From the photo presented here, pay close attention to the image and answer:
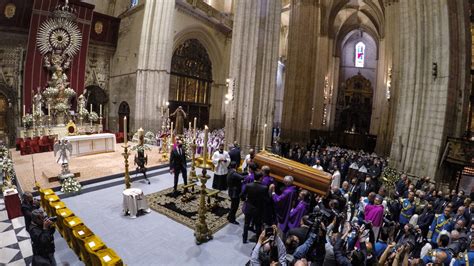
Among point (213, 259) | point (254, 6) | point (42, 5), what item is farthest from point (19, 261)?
point (42, 5)

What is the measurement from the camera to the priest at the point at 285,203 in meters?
4.89

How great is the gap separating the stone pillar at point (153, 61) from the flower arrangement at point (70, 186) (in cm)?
927

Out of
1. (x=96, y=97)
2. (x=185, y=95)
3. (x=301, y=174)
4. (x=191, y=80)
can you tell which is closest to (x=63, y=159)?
(x=301, y=174)

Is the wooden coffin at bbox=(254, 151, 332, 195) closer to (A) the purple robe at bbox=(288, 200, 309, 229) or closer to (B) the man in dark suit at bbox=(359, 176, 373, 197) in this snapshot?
(A) the purple robe at bbox=(288, 200, 309, 229)

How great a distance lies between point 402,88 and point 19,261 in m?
13.9

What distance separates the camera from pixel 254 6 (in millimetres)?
11461

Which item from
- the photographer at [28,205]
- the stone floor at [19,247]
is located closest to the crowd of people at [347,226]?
the stone floor at [19,247]

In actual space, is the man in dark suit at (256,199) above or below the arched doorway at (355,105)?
below

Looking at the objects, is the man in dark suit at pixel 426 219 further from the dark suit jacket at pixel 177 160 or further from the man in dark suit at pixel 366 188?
the dark suit jacket at pixel 177 160

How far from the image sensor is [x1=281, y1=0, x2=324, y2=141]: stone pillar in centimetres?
1845

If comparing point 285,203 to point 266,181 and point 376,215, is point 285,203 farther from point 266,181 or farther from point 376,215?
point 376,215

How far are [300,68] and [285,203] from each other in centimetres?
1567

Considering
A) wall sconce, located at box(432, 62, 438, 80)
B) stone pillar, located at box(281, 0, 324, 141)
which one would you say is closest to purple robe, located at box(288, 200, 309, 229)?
wall sconce, located at box(432, 62, 438, 80)

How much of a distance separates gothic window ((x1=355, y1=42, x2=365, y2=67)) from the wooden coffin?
3336 centimetres
